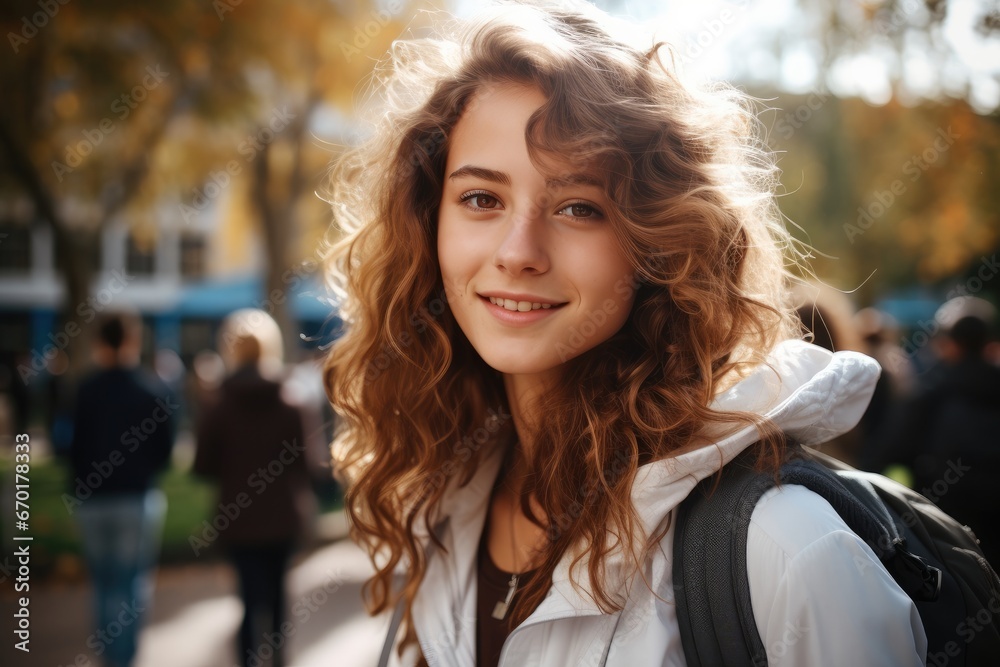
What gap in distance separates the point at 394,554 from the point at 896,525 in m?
1.23

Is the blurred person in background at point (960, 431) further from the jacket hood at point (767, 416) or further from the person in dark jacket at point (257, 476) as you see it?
the person in dark jacket at point (257, 476)

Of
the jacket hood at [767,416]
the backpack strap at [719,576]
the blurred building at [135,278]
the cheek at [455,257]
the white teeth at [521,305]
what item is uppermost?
the cheek at [455,257]

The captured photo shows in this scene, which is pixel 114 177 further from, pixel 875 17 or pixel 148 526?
pixel 875 17

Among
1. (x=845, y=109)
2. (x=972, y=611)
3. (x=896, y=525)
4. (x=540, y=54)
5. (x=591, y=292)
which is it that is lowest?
(x=972, y=611)

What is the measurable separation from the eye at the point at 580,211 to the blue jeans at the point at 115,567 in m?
4.36

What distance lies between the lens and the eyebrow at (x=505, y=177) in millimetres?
1597

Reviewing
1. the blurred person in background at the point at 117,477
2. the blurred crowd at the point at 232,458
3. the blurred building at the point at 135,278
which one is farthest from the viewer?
the blurred building at the point at 135,278

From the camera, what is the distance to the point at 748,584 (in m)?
1.30

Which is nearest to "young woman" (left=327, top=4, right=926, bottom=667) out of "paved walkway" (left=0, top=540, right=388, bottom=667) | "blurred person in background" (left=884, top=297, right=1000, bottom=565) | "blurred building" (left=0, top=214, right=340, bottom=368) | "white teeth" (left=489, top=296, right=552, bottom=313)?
"white teeth" (left=489, top=296, right=552, bottom=313)

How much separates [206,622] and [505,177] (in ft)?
17.7

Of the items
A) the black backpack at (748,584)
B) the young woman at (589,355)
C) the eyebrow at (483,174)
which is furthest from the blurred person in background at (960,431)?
the eyebrow at (483,174)

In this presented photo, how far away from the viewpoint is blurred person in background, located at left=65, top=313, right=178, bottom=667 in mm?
4848

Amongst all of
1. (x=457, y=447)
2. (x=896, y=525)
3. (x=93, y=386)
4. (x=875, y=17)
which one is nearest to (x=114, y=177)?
(x=93, y=386)

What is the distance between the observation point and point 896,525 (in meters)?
1.46
